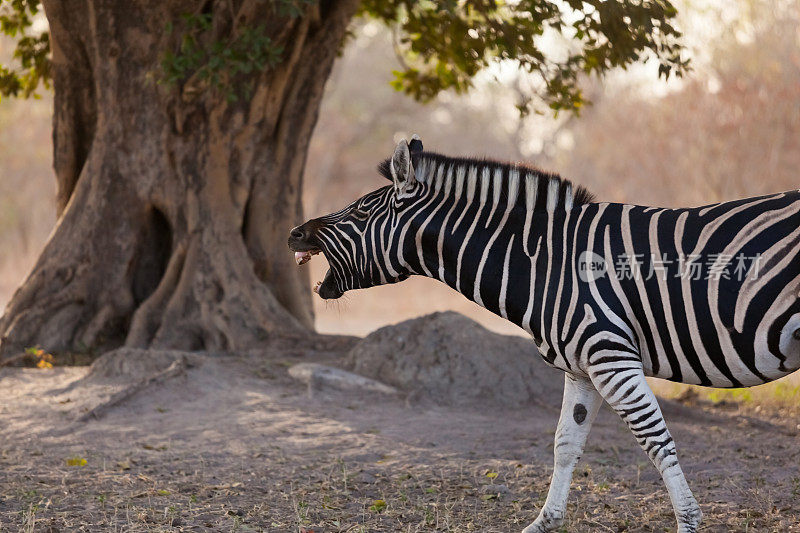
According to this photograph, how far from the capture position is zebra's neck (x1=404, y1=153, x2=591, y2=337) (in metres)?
4.21

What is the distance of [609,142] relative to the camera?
26172 mm

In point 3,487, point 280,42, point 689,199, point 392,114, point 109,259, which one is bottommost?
point 3,487

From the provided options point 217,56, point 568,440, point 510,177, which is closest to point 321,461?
point 568,440

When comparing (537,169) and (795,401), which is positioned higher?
(537,169)

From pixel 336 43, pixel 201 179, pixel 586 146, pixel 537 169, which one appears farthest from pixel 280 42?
pixel 586 146

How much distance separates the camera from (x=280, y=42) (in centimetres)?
877

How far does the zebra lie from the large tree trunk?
15.5 feet

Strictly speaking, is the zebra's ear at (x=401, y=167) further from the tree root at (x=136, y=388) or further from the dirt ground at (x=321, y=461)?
the tree root at (x=136, y=388)

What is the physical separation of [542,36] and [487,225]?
13.6ft

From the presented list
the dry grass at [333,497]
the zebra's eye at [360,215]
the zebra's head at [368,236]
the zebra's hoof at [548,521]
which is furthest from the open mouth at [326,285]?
the zebra's hoof at [548,521]

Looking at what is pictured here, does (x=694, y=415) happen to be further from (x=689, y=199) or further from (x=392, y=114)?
(x=392, y=114)

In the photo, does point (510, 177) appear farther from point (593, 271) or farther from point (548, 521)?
point (548, 521)

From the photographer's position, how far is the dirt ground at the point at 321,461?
4590 millimetres

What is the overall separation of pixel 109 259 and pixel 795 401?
7.05 metres
